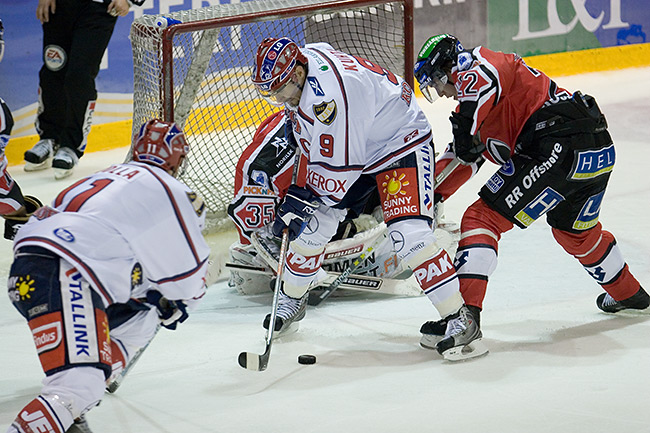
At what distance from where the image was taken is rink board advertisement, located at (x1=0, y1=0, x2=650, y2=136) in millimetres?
6031

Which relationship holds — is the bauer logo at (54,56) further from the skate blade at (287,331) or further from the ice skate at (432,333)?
the ice skate at (432,333)

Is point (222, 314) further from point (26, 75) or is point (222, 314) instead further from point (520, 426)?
point (26, 75)

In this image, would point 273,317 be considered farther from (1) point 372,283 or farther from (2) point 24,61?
(2) point 24,61

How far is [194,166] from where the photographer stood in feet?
16.5

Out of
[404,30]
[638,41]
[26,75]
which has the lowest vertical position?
[638,41]

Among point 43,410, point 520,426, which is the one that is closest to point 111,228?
point 43,410

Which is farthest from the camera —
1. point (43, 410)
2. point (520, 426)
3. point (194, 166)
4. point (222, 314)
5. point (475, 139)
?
point (194, 166)

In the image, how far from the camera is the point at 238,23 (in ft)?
14.4

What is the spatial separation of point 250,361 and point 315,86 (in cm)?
84

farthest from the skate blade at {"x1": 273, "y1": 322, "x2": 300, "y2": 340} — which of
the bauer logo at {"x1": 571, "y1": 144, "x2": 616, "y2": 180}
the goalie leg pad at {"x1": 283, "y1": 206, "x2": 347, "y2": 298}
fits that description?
the bauer logo at {"x1": 571, "y1": 144, "x2": 616, "y2": 180}

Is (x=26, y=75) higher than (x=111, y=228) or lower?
lower

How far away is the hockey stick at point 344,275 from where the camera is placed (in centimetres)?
384

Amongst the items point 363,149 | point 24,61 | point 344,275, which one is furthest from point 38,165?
point 363,149

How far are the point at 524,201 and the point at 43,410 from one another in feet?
5.72
